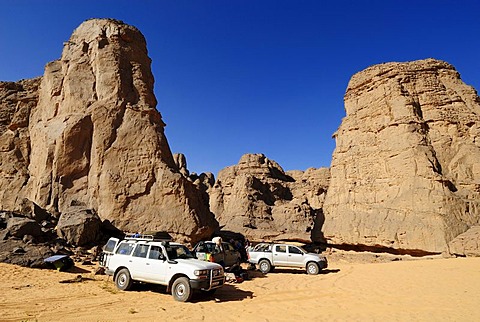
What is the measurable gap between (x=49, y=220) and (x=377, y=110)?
28.8 m

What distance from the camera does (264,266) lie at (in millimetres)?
17938

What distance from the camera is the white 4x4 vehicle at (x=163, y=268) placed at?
1002 centimetres

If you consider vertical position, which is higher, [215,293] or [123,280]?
[123,280]

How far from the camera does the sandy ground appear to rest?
823 centimetres

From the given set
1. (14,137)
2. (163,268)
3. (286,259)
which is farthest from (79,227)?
(14,137)

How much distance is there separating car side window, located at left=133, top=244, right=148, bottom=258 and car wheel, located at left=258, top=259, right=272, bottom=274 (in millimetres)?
8558

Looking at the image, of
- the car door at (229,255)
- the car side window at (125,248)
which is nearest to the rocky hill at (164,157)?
the car door at (229,255)

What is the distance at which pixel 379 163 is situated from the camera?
28.3 m

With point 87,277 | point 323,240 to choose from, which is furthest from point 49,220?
point 323,240

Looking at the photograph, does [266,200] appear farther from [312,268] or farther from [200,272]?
[200,272]

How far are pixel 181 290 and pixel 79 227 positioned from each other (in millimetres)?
10864

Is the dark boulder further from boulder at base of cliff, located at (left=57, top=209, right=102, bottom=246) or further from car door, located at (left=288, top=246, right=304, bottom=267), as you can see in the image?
car door, located at (left=288, top=246, right=304, bottom=267)

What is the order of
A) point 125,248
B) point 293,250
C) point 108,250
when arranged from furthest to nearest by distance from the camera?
point 293,250, point 108,250, point 125,248

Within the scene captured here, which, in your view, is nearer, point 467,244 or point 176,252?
point 176,252
